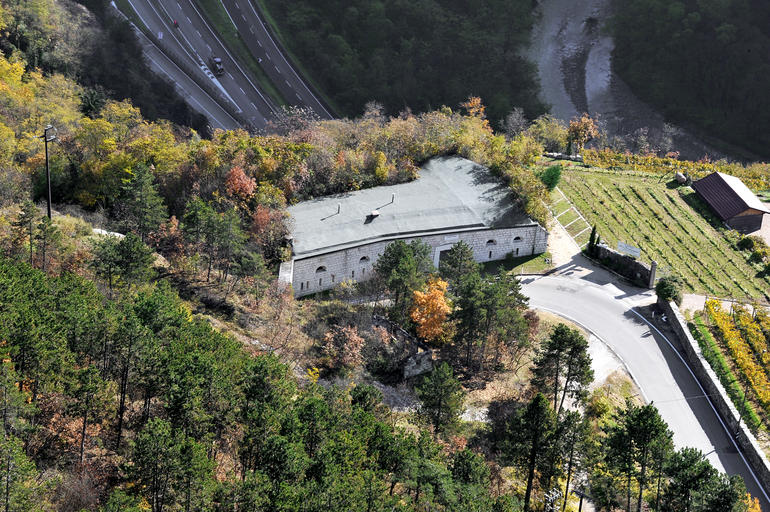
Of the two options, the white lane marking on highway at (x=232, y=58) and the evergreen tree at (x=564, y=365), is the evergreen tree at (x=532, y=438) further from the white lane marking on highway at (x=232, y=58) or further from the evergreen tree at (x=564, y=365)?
the white lane marking on highway at (x=232, y=58)

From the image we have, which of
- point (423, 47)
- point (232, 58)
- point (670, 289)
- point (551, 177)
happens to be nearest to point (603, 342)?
point (670, 289)

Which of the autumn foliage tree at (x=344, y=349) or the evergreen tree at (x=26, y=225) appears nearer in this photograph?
the evergreen tree at (x=26, y=225)

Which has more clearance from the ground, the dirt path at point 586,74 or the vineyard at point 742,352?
the dirt path at point 586,74

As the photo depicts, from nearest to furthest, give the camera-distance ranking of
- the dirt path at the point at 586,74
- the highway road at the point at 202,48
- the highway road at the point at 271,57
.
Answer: the highway road at the point at 202,48 < the highway road at the point at 271,57 < the dirt path at the point at 586,74

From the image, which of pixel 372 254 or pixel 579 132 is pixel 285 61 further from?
pixel 372 254

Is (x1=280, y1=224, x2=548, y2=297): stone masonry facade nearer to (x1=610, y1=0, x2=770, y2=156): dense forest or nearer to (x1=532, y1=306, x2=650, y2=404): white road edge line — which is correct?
(x1=532, y1=306, x2=650, y2=404): white road edge line

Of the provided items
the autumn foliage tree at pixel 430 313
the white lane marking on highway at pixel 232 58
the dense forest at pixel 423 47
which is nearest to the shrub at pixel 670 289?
the autumn foliage tree at pixel 430 313

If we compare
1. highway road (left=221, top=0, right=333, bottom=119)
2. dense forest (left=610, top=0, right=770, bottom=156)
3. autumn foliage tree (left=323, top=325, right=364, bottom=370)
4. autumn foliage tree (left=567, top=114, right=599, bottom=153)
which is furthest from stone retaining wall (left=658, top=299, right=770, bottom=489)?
dense forest (left=610, top=0, right=770, bottom=156)
